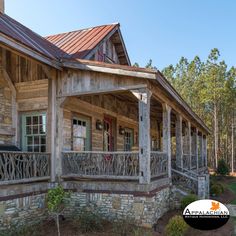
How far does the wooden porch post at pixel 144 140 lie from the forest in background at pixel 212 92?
835 inches

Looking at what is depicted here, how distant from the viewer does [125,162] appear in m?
8.45

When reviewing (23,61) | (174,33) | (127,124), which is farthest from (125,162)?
(174,33)

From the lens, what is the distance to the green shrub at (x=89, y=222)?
7539 millimetres

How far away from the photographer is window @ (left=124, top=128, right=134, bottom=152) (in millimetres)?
14580

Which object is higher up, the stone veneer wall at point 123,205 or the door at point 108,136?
the door at point 108,136

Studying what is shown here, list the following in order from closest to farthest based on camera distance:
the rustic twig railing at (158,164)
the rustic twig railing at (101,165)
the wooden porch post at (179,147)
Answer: the rustic twig railing at (101,165), the rustic twig railing at (158,164), the wooden porch post at (179,147)

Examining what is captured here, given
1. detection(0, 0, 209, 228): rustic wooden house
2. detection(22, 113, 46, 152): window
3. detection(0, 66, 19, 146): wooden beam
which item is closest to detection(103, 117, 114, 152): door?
detection(0, 0, 209, 228): rustic wooden house

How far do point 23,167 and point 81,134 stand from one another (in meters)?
2.98

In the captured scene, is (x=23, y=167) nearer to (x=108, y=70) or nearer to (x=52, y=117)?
(x=52, y=117)

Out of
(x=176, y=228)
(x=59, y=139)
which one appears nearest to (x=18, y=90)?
(x=59, y=139)

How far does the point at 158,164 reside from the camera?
31.2 ft

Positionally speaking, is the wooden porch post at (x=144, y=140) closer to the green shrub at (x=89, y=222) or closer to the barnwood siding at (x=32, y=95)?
the green shrub at (x=89, y=222)

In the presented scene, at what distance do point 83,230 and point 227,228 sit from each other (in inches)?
156

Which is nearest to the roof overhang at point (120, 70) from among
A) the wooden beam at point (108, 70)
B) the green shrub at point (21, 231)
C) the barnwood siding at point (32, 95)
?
the wooden beam at point (108, 70)
